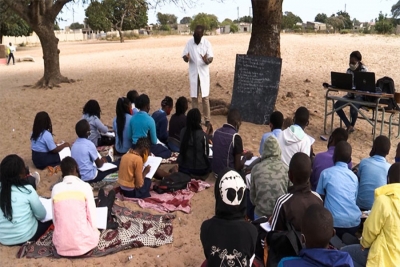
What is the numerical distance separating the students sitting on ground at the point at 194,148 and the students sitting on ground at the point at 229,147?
0.25m

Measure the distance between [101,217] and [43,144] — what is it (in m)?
2.38

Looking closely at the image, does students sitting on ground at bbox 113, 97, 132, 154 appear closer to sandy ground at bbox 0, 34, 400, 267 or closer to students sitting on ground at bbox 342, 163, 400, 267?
sandy ground at bbox 0, 34, 400, 267

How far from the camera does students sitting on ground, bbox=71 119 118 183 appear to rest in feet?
18.6

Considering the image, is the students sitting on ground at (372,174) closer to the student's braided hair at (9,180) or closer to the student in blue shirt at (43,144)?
the student's braided hair at (9,180)

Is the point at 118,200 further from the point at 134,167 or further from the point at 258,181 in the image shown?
the point at 258,181

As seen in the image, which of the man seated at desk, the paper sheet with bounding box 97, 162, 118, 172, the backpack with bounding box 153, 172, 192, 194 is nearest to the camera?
the backpack with bounding box 153, 172, 192, 194

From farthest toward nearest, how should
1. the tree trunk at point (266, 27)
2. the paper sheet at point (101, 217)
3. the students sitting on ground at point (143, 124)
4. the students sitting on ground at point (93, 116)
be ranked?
the tree trunk at point (266, 27) < the students sitting on ground at point (93, 116) < the students sitting on ground at point (143, 124) < the paper sheet at point (101, 217)

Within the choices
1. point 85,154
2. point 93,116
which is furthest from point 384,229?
point 93,116

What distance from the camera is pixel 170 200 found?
5406mm

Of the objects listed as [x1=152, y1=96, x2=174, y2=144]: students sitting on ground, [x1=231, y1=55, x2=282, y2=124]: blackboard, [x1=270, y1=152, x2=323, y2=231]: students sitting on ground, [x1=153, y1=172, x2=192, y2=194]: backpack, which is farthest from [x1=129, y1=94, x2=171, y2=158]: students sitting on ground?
[x1=270, y1=152, x2=323, y2=231]: students sitting on ground

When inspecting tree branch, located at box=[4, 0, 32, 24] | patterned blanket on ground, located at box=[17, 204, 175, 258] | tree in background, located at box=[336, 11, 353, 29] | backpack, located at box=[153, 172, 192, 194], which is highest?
tree in background, located at box=[336, 11, 353, 29]

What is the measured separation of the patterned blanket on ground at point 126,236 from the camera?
4207 millimetres

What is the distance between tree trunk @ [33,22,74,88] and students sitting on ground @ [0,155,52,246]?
11.2 meters

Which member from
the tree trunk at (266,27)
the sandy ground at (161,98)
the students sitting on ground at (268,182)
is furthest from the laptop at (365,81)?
the students sitting on ground at (268,182)
